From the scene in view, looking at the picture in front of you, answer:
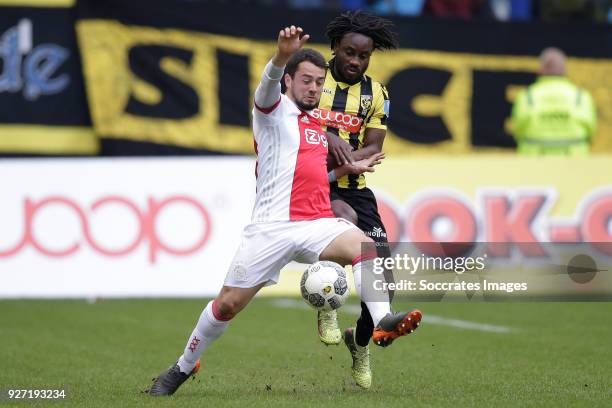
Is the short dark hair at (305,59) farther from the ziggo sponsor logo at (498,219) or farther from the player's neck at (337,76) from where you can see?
the ziggo sponsor logo at (498,219)

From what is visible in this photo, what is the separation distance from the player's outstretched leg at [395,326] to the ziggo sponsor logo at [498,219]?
23.0 feet

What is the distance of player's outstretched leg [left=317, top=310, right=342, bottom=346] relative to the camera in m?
7.83

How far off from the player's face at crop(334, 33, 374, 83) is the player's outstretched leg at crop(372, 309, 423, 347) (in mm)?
1596

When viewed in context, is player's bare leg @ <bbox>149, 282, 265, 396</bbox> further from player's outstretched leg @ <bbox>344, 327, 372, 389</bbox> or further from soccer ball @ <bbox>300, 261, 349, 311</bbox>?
player's outstretched leg @ <bbox>344, 327, 372, 389</bbox>

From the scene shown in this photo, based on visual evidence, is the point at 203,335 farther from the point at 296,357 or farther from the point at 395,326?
the point at 296,357

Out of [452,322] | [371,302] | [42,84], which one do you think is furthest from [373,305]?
[42,84]

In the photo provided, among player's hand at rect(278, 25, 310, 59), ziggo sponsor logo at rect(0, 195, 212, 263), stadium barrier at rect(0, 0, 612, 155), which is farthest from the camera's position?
stadium barrier at rect(0, 0, 612, 155)

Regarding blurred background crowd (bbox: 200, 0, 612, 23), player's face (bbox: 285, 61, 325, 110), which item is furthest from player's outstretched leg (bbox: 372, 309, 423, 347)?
blurred background crowd (bbox: 200, 0, 612, 23)

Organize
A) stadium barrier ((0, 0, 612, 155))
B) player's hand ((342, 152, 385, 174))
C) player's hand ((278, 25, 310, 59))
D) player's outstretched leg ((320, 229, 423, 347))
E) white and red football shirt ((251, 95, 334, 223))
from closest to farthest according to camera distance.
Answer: player's hand ((278, 25, 310, 59)) → player's outstretched leg ((320, 229, 423, 347)) → white and red football shirt ((251, 95, 334, 223)) → player's hand ((342, 152, 385, 174)) → stadium barrier ((0, 0, 612, 155))

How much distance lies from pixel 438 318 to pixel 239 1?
6087mm

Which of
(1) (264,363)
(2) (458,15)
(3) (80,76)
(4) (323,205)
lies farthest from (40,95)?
(4) (323,205)

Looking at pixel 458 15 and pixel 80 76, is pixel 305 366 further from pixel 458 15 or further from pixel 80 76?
pixel 458 15

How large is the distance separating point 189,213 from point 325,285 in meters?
7.16

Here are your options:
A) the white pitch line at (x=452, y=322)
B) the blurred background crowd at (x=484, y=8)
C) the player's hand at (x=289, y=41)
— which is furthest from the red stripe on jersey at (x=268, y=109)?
the blurred background crowd at (x=484, y=8)
